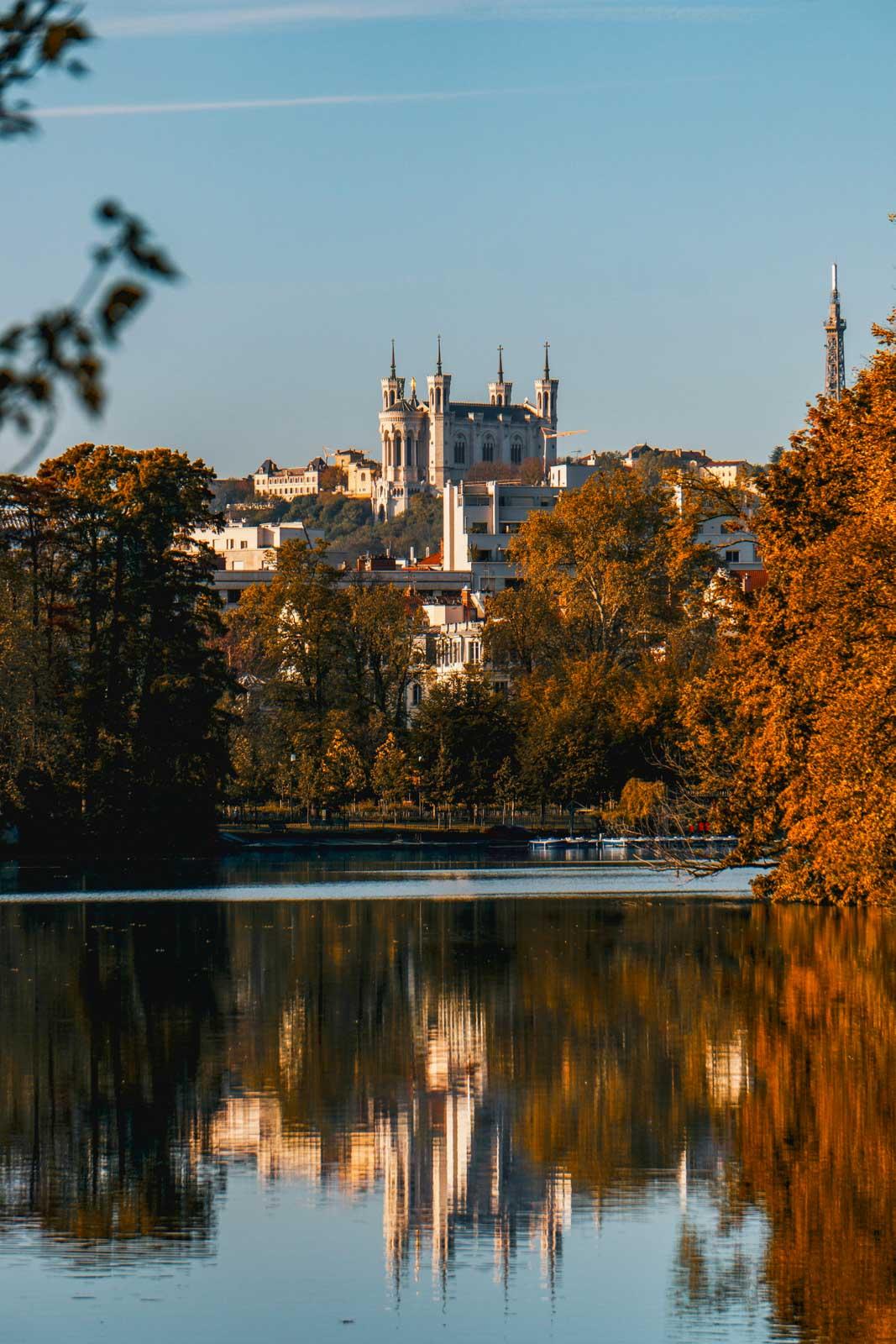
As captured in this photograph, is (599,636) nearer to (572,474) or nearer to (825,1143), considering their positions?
(825,1143)

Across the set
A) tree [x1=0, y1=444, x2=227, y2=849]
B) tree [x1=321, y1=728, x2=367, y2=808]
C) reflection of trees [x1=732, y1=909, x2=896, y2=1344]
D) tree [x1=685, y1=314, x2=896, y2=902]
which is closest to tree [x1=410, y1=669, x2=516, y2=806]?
tree [x1=321, y1=728, x2=367, y2=808]

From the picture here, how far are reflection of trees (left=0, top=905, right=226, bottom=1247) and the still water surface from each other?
6 centimetres

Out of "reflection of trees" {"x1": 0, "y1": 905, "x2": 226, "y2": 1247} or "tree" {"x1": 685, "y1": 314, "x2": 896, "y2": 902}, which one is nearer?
"reflection of trees" {"x1": 0, "y1": 905, "x2": 226, "y2": 1247}

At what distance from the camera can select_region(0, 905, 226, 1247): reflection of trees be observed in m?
17.1

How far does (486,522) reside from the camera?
173 m

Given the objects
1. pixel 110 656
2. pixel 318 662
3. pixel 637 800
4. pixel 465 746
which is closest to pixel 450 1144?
pixel 110 656

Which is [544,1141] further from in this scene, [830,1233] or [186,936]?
[186,936]

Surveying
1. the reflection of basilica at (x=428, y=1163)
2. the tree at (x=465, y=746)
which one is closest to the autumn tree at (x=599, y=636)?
the tree at (x=465, y=746)

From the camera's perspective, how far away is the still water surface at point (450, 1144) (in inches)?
563

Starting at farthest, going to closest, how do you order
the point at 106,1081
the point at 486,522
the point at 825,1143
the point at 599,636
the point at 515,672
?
the point at 486,522 < the point at 515,672 < the point at 599,636 < the point at 106,1081 < the point at 825,1143

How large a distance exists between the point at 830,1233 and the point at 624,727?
217 feet

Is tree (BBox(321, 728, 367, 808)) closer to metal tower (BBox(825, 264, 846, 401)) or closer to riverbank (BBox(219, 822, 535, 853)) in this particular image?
riverbank (BBox(219, 822, 535, 853))

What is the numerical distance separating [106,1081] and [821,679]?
18.5m

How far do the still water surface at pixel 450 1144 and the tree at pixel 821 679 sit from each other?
9.69 ft
